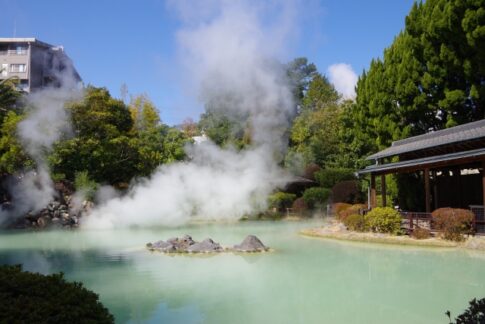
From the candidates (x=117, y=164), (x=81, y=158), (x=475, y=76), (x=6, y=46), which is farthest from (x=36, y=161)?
(x=6, y=46)

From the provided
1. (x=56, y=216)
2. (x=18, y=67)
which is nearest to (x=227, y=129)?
(x=56, y=216)

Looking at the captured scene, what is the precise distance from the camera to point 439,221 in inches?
629

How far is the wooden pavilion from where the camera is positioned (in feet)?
54.9

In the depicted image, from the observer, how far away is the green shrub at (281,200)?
29.5 m

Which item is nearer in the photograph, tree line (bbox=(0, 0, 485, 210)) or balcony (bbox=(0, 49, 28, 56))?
tree line (bbox=(0, 0, 485, 210))

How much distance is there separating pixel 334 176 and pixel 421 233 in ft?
47.3

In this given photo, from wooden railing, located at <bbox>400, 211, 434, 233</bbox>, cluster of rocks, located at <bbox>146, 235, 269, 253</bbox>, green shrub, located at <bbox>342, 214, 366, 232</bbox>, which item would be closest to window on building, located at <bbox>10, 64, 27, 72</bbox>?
cluster of rocks, located at <bbox>146, 235, 269, 253</bbox>

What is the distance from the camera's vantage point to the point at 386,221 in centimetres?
1770

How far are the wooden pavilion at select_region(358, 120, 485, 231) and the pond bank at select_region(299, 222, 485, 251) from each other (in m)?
1.29

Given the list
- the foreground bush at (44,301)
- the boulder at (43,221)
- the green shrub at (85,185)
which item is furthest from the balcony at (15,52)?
the foreground bush at (44,301)

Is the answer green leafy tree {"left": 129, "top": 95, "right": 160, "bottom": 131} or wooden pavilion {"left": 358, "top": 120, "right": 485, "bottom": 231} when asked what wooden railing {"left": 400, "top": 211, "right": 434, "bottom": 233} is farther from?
green leafy tree {"left": 129, "top": 95, "right": 160, "bottom": 131}

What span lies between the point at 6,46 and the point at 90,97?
2526 cm

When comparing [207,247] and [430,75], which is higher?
[430,75]

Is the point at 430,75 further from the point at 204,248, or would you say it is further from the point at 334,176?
the point at 204,248
